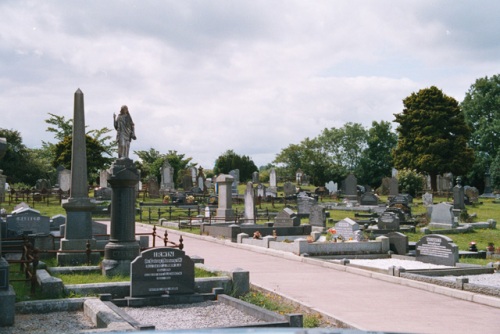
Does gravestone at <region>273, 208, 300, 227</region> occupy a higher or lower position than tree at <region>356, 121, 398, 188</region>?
lower

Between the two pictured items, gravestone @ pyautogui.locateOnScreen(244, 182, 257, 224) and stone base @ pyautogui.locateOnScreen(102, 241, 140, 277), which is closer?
stone base @ pyautogui.locateOnScreen(102, 241, 140, 277)

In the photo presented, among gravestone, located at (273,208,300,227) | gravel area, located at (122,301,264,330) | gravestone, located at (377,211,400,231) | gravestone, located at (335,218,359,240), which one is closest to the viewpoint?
gravel area, located at (122,301,264,330)

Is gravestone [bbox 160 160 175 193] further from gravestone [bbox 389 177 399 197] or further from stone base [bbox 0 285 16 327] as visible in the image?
stone base [bbox 0 285 16 327]

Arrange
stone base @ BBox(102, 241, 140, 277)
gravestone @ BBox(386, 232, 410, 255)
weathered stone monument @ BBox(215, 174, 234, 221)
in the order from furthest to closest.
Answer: weathered stone monument @ BBox(215, 174, 234, 221) < gravestone @ BBox(386, 232, 410, 255) < stone base @ BBox(102, 241, 140, 277)

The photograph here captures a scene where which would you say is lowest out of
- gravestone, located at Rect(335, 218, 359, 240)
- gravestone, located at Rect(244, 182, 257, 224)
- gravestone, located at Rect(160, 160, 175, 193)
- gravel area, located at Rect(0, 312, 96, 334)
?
gravel area, located at Rect(0, 312, 96, 334)

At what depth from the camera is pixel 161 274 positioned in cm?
1002

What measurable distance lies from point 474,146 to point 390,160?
9948 millimetres

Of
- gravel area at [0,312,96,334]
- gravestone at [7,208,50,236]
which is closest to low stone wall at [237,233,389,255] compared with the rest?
gravestone at [7,208,50,236]

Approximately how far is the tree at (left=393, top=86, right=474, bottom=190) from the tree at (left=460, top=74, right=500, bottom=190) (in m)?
7.04

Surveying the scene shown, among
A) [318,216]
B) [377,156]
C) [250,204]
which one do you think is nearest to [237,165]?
[377,156]

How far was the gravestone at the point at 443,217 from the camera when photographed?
25.6 metres

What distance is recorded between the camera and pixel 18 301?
9195mm

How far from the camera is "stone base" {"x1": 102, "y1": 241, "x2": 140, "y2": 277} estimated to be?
11.9 m

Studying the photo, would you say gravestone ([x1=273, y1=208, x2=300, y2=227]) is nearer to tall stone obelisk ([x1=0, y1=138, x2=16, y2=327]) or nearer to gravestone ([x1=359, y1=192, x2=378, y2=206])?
tall stone obelisk ([x1=0, y1=138, x2=16, y2=327])
